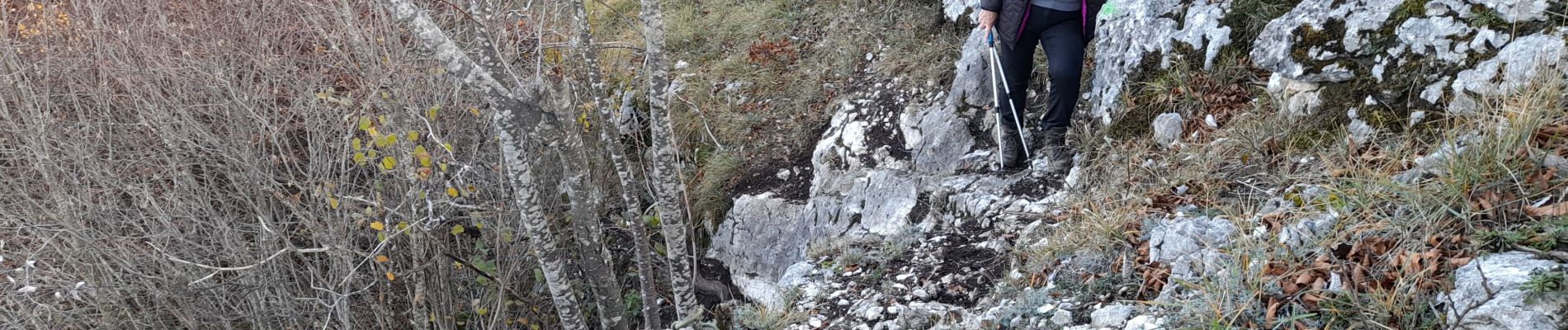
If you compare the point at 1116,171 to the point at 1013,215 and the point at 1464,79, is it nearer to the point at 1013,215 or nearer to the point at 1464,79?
the point at 1013,215

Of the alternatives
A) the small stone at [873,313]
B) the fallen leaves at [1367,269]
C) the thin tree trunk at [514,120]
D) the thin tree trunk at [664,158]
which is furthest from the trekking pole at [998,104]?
the thin tree trunk at [514,120]

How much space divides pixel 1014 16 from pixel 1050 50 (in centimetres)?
27

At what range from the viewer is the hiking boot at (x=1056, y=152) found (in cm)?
452

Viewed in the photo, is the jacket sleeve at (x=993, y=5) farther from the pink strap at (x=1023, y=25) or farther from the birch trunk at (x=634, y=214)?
the birch trunk at (x=634, y=214)

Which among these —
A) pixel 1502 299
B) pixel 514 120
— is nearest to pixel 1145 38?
pixel 1502 299

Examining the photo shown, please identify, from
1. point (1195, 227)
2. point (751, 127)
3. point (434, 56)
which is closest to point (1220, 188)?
point (1195, 227)

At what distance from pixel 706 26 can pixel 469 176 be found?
336cm

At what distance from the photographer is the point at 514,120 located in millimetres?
3361

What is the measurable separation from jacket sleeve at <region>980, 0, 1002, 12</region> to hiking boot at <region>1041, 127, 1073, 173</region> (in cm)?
72

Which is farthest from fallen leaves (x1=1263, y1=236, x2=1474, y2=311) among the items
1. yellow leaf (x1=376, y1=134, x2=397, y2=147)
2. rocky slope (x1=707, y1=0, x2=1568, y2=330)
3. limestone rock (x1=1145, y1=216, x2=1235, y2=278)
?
yellow leaf (x1=376, y1=134, x2=397, y2=147)

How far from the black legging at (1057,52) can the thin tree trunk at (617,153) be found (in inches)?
84.6

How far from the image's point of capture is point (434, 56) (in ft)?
9.98

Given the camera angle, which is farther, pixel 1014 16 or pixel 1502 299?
pixel 1014 16

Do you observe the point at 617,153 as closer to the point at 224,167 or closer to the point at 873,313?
the point at 873,313
